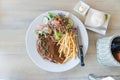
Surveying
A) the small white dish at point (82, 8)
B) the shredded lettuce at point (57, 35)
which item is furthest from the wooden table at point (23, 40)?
the shredded lettuce at point (57, 35)

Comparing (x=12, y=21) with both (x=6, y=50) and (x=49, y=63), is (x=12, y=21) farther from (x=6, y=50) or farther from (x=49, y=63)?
(x=49, y=63)

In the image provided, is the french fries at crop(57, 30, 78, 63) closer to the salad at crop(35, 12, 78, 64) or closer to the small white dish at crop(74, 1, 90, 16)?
the salad at crop(35, 12, 78, 64)

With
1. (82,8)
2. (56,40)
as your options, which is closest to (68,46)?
(56,40)

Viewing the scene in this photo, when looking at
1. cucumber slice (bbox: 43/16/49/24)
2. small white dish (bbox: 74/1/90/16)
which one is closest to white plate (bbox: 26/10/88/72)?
cucumber slice (bbox: 43/16/49/24)

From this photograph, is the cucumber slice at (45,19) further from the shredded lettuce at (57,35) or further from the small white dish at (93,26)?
the small white dish at (93,26)

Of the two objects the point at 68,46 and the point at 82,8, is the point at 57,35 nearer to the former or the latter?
the point at 68,46

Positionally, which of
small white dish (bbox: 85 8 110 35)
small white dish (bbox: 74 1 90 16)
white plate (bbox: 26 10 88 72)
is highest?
small white dish (bbox: 74 1 90 16)
